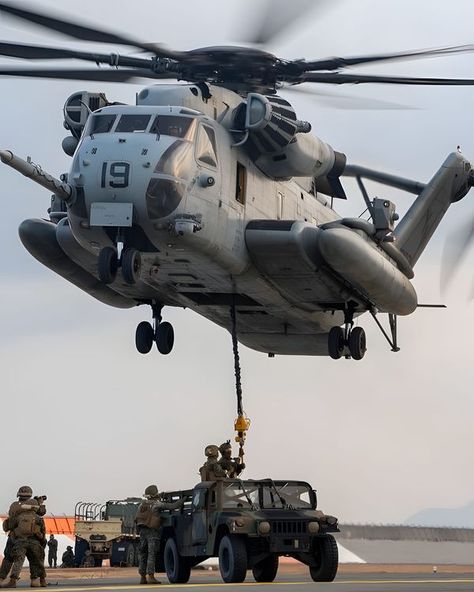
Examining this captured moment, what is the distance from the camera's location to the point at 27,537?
19172 mm

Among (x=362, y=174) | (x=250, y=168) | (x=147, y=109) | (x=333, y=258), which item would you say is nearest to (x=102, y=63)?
(x=147, y=109)

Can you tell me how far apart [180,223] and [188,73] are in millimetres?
4004

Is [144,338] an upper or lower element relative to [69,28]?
lower

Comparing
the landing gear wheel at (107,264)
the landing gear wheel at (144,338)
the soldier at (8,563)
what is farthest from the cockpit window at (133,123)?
the soldier at (8,563)

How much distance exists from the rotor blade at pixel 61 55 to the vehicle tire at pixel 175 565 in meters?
9.58

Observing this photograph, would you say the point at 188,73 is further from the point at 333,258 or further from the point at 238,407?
the point at 238,407

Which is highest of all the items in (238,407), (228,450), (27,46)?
(27,46)

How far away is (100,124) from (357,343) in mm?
7971

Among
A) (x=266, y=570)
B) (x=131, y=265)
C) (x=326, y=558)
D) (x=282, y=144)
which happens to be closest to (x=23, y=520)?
(x=266, y=570)

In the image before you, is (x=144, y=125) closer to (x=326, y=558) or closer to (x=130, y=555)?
(x=326, y=558)

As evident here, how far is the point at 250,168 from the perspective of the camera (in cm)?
2698

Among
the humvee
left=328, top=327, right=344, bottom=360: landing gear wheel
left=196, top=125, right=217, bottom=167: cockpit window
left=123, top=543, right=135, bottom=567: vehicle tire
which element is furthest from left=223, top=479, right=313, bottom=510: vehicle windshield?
left=123, top=543, right=135, bottom=567: vehicle tire

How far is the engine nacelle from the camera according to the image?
25.9m

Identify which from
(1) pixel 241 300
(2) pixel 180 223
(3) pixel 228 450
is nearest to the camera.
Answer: (3) pixel 228 450
